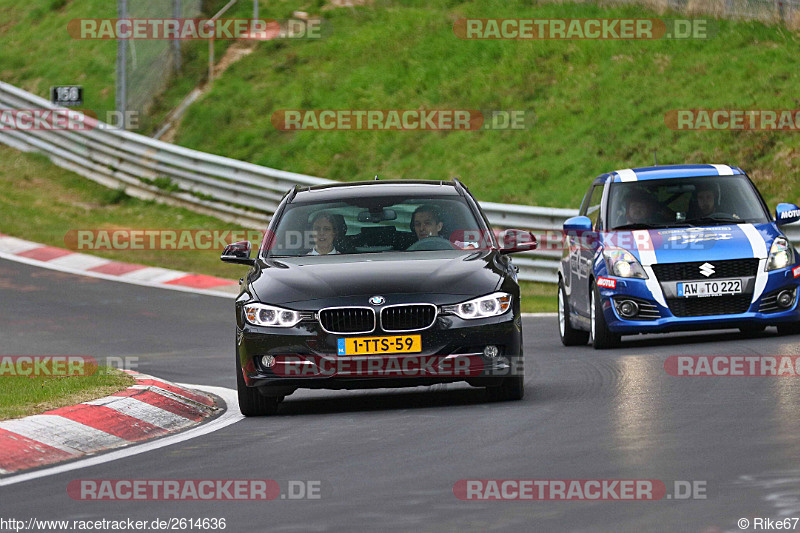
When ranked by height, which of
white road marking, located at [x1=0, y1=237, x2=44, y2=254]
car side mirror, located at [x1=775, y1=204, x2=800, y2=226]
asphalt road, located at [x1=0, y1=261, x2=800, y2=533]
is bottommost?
asphalt road, located at [x1=0, y1=261, x2=800, y2=533]

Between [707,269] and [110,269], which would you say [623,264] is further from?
[110,269]

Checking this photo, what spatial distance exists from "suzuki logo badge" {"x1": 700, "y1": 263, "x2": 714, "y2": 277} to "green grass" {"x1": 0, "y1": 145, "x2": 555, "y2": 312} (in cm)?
772

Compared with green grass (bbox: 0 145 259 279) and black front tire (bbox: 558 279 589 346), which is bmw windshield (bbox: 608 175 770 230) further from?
green grass (bbox: 0 145 259 279)

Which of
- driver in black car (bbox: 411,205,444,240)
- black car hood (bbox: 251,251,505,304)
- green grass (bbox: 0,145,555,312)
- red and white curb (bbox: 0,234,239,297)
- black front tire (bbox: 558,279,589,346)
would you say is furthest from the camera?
green grass (bbox: 0,145,555,312)

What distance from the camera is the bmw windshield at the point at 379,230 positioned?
10906 millimetres

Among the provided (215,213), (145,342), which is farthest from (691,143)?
(145,342)

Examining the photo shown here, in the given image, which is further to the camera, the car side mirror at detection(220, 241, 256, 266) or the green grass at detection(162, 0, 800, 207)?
the green grass at detection(162, 0, 800, 207)

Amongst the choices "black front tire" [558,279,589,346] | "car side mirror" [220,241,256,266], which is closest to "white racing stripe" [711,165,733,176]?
"black front tire" [558,279,589,346]

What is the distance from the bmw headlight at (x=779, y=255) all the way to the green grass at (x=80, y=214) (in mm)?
7490

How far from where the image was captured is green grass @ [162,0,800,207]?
2464 cm

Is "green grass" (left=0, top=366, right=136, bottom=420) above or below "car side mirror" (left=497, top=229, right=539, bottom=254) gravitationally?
below

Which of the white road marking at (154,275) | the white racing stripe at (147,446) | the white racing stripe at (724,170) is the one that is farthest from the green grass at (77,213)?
the white racing stripe at (147,446)

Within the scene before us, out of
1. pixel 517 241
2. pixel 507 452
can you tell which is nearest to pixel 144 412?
pixel 517 241

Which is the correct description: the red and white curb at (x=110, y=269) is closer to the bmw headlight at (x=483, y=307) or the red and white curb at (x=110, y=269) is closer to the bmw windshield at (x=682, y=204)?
the bmw windshield at (x=682, y=204)
